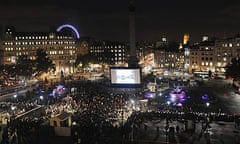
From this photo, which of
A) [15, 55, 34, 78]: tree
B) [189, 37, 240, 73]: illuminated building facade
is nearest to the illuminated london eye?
[15, 55, 34, 78]: tree

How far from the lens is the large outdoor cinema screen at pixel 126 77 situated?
144 ft

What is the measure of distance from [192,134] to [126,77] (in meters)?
22.2

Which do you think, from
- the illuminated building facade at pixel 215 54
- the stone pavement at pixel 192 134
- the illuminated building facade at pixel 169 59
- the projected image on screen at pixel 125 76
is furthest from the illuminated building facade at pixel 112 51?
the stone pavement at pixel 192 134

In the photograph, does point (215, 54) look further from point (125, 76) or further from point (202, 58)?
point (125, 76)

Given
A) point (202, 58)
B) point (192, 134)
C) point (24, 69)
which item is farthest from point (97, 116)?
point (202, 58)

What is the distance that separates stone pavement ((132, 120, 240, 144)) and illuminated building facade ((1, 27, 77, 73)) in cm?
6680

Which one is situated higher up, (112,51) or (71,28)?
(71,28)

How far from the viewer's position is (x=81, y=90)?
45.2m

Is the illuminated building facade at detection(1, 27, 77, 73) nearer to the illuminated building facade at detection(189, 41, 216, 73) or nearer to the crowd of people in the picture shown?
the illuminated building facade at detection(189, 41, 216, 73)

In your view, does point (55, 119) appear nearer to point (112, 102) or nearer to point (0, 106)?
point (112, 102)

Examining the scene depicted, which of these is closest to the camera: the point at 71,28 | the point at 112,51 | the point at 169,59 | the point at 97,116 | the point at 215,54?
the point at 97,116

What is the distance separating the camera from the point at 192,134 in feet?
77.6

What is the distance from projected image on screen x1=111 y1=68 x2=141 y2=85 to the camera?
4395cm

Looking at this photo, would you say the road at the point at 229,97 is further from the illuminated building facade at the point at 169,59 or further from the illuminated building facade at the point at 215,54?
the illuminated building facade at the point at 169,59
